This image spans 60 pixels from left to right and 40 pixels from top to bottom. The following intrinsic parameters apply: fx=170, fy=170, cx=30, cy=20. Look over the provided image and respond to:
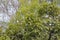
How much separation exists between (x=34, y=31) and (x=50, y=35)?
0.48 metres

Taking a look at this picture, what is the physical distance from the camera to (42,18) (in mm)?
4656

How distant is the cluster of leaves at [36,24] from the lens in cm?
443

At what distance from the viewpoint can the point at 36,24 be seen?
4457 mm

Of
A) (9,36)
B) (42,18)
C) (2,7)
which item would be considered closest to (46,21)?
(42,18)

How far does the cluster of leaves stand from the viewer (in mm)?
4426

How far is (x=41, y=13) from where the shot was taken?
4730 mm

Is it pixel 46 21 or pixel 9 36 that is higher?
pixel 46 21

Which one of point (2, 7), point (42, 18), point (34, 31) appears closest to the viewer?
point (34, 31)

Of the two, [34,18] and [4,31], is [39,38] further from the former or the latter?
[4,31]

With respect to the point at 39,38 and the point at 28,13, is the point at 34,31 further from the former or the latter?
the point at 28,13

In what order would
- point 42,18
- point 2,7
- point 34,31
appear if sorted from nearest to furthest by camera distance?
1. point 34,31
2. point 42,18
3. point 2,7

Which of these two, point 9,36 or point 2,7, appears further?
point 2,7

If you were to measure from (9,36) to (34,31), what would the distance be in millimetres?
679

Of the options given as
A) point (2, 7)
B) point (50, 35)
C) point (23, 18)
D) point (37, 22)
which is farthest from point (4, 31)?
point (2, 7)
